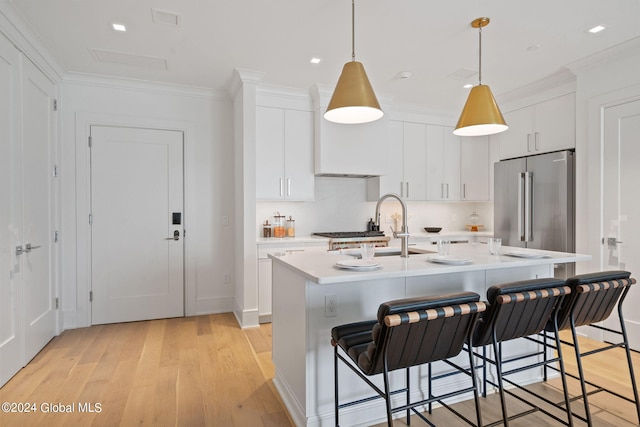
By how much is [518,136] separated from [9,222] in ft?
16.7

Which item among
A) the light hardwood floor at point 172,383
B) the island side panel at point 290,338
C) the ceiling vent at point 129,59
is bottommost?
the light hardwood floor at point 172,383

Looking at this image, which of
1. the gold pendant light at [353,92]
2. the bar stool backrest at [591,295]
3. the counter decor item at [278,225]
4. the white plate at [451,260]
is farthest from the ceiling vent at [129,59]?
the bar stool backrest at [591,295]

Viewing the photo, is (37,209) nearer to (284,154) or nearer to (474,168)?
(284,154)

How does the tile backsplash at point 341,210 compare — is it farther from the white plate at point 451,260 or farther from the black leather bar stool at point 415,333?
the black leather bar stool at point 415,333

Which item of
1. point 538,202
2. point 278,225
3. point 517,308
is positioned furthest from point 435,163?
point 517,308

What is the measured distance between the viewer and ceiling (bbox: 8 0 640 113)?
2.53 metres

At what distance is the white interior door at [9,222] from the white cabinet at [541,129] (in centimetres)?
496

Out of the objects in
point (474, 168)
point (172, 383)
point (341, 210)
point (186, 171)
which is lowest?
point (172, 383)

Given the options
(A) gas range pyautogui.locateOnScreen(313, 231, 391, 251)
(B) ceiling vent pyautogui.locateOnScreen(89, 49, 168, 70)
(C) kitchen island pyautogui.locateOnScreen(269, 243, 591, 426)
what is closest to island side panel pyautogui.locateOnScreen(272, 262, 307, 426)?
(C) kitchen island pyautogui.locateOnScreen(269, 243, 591, 426)

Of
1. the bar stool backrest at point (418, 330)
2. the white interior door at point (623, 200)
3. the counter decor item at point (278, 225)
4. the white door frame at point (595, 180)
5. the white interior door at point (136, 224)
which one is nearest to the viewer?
the bar stool backrest at point (418, 330)

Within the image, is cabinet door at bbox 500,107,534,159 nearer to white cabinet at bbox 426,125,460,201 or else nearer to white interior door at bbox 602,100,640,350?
white cabinet at bbox 426,125,460,201

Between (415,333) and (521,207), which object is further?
(521,207)

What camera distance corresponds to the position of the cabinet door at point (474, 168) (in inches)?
207

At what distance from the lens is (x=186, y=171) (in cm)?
412
